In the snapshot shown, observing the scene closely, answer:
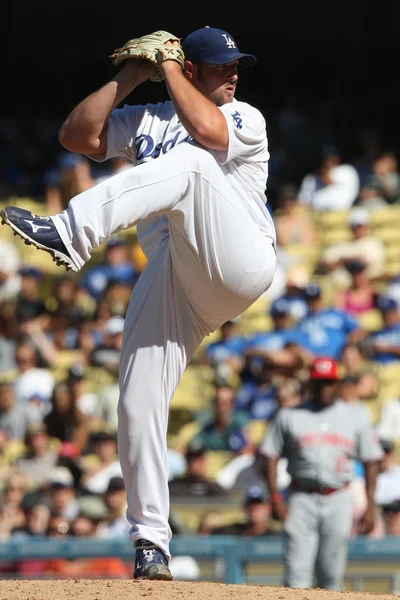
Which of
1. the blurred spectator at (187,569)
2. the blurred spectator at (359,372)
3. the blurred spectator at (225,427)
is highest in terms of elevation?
the blurred spectator at (359,372)

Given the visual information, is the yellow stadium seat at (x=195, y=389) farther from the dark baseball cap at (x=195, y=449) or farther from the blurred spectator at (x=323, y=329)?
the blurred spectator at (x=323, y=329)


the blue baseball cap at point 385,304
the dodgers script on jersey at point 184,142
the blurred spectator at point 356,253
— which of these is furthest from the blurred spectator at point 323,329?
the dodgers script on jersey at point 184,142

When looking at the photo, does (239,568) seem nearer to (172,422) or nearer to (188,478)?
(188,478)

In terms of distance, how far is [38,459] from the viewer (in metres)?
8.59

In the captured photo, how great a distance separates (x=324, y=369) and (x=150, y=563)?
2917mm

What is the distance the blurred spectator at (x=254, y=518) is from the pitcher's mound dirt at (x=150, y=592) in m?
3.32

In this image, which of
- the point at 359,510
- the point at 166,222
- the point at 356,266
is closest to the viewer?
the point at 166,222

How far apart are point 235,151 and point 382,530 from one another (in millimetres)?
4212

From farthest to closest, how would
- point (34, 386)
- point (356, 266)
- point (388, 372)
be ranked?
point (356, 266)
point (34, 386)
point (388, 372)

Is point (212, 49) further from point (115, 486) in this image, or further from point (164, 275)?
point (115, 486)

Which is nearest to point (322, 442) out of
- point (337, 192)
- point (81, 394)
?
point (81, 394)

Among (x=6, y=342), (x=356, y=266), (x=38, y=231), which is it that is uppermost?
(x=356, y=266)

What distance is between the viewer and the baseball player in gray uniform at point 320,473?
22.5ft

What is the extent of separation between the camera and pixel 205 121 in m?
4.05
